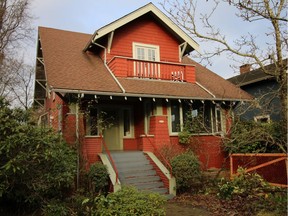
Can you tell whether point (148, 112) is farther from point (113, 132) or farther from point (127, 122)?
point (113, 132)

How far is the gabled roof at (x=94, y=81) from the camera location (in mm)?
11602

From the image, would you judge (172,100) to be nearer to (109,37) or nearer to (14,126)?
(109,37)

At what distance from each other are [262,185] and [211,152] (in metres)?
6.31

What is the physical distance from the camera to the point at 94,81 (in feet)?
40.1

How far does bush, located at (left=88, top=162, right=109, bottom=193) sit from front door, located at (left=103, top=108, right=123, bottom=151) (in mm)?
3713

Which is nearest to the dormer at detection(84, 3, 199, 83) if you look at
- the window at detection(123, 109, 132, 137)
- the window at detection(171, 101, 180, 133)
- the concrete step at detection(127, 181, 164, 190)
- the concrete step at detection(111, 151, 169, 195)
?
the window at detection(171, 101, 180, 133)

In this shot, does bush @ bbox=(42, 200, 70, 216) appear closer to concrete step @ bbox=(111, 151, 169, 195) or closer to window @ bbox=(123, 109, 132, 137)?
concrete step @ bbox=(111, 151, 169, 195)

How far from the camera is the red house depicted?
38.1ft

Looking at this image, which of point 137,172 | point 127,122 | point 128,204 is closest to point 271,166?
point 137,172

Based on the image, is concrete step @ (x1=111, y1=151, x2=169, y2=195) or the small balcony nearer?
concrete step @ (x1=111, y1=151, x2=169, y2=195)

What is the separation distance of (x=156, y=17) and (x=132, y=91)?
5.36 metres

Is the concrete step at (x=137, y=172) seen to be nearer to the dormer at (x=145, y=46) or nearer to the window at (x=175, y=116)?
the window at (x=175, y=116)

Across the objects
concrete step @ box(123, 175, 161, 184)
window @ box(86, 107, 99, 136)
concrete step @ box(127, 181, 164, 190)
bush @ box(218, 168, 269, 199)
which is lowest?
concrete step @ box(127, 181, 164, 190)

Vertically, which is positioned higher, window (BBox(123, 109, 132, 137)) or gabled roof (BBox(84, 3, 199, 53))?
gabled roof (BBox(84, 3, 199, 53))
